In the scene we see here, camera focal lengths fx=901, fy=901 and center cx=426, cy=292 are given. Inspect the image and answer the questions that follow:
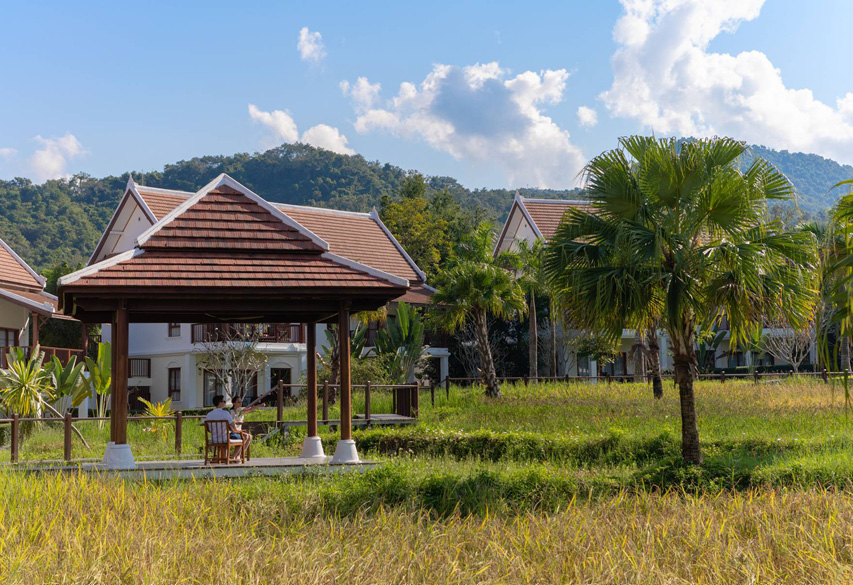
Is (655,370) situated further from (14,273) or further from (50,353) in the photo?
(14,273)

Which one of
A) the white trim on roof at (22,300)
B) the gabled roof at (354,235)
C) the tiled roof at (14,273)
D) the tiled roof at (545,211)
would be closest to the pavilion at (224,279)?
the white trim on roof at (22,300)

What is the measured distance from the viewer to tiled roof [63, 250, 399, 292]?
45.6ft

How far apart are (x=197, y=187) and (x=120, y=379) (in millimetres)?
69460

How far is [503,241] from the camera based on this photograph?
4519 cm

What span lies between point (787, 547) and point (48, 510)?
24.3 ft

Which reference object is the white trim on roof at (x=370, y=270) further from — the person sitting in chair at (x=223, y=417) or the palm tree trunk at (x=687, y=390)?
the palm tree trunk at (x=687, y=390)

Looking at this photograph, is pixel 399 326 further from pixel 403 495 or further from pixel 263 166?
pixel 263 166

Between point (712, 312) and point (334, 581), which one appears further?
point (712, 312)

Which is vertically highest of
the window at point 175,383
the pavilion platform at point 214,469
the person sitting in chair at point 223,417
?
the window at point 175,383

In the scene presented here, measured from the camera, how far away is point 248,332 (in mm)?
32750

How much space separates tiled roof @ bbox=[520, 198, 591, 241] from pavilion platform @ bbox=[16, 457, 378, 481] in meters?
27.8

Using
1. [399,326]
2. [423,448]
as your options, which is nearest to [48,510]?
[423,448]

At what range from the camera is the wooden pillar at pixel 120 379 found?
14.1 metres

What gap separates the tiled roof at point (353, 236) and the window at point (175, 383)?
6.87m
